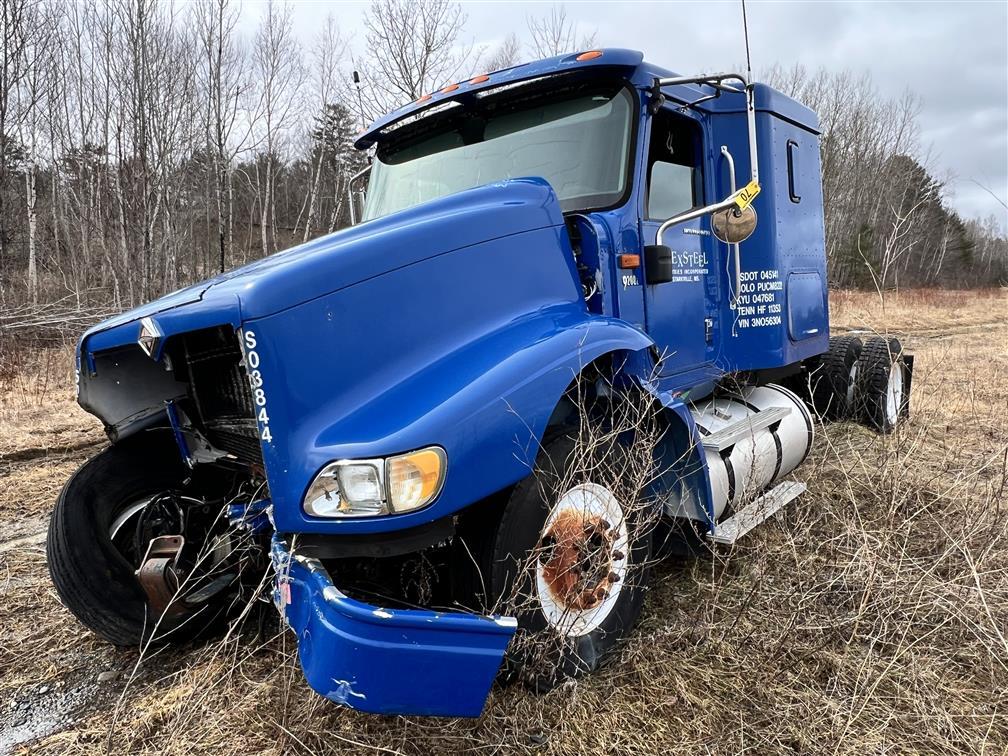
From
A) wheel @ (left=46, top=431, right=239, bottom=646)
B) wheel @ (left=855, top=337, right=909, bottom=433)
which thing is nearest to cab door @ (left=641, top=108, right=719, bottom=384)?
wheel @ (left=46, top=431, right=239, bottom=646)

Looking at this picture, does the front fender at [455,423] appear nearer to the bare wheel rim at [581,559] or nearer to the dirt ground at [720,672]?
the bare wheel rim at [581,559]

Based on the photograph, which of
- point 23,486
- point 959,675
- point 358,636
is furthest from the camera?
point 23,486

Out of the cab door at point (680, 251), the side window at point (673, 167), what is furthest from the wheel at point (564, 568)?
the side window at point (673, 167)

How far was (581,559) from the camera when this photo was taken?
2635mm

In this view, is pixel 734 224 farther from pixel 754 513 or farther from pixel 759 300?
pixel 754 513

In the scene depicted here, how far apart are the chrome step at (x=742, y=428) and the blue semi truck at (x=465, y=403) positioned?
0.06 feet

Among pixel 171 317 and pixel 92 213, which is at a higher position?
pixel 92 213

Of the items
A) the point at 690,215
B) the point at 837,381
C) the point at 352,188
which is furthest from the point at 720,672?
the point at 837,381

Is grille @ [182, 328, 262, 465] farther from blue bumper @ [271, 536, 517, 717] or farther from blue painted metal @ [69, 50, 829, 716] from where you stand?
blue bumper @ [271, 536, 517, 717]

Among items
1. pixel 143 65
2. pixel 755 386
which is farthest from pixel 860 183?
pixel 755 386

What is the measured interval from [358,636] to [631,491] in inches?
52.6

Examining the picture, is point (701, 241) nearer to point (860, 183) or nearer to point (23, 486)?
point (23, 486)

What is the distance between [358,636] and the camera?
6.25 feet

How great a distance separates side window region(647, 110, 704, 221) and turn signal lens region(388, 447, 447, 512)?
213 cm
